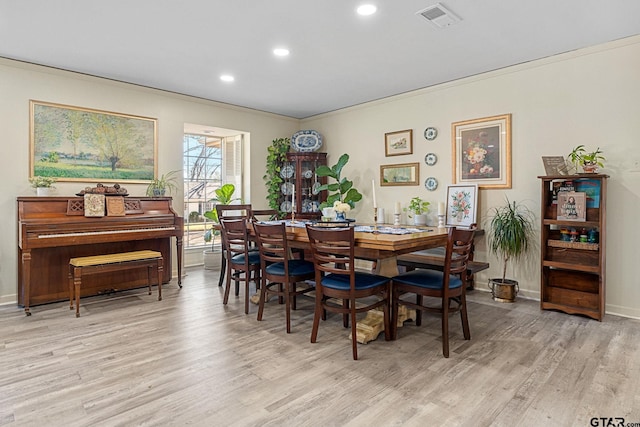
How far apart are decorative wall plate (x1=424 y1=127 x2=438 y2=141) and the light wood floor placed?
2.39m

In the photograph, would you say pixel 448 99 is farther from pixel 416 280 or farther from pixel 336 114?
pixel 416 280

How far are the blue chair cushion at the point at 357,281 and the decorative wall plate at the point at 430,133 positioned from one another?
8.84ft

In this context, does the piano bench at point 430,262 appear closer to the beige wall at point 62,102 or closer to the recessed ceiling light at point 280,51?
the recessed ceiling light at point 280,51

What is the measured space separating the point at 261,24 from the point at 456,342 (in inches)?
118

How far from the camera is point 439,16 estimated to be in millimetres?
2924

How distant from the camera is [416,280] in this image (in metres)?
2.71

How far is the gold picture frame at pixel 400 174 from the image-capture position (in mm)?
5047

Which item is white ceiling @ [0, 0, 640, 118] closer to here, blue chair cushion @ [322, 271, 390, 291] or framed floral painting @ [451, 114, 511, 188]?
framed floral painting @ [451, 114, 511, 188]

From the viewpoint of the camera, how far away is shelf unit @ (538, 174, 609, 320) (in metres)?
3.27

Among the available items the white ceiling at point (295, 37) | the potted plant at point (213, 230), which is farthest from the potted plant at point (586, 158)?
the potted plant at point (213, 230)

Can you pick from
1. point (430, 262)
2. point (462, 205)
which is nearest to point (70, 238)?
point (430, 262)

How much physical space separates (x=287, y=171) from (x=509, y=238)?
11.8ft

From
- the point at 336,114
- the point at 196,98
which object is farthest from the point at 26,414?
the point at 336,114

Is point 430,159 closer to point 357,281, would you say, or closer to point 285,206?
point 285,206
